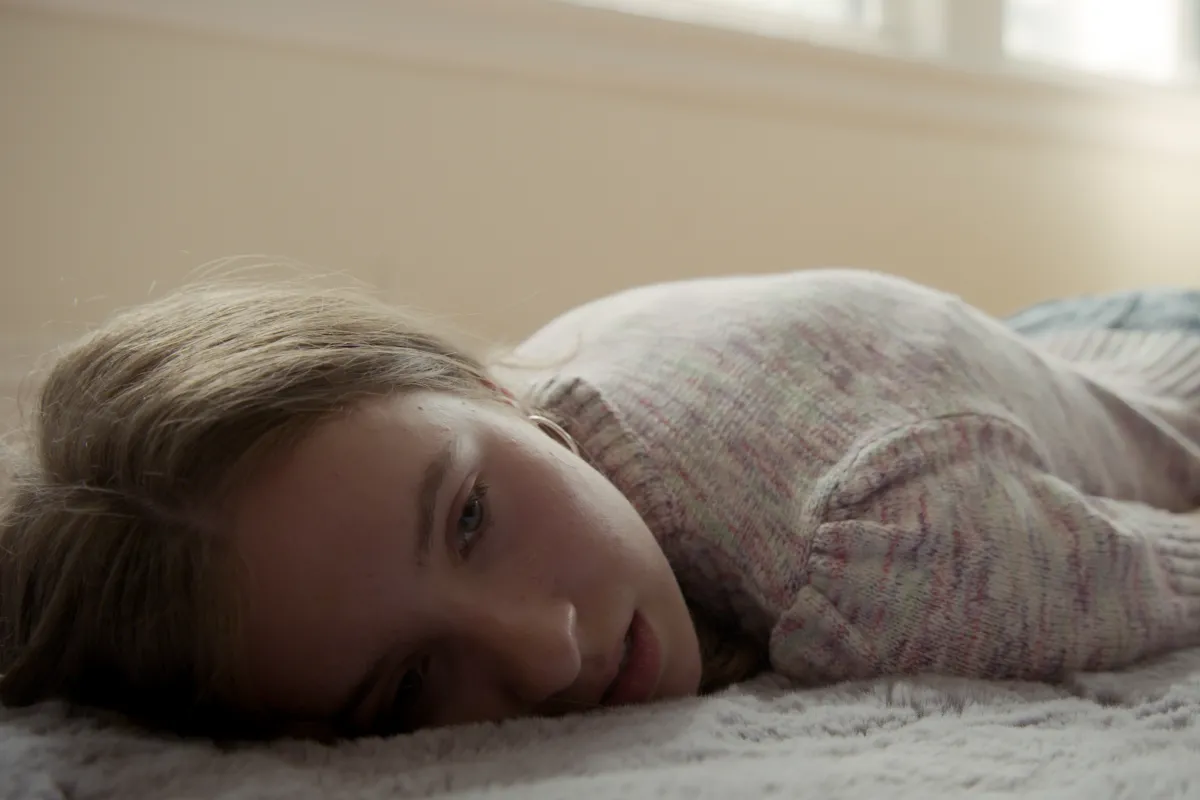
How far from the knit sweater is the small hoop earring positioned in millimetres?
11

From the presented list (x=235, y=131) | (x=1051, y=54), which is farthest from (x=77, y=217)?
(x=1051, y=54)

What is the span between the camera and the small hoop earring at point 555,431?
662 mm

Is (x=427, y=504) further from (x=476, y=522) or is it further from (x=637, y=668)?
(x=637, y=668)

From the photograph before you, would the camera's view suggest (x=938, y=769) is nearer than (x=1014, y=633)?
Yes

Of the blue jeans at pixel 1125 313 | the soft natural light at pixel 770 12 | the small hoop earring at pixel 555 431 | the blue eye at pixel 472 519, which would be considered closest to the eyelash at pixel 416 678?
the blue eye at pixel 472 519

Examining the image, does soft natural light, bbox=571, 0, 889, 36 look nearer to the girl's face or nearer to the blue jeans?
the blue jeans

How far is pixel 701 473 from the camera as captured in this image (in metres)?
0.63

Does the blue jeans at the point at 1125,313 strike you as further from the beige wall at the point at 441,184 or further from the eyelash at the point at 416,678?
the eyelash at the point at 416,678

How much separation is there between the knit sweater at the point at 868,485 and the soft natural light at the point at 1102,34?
4.21 feet

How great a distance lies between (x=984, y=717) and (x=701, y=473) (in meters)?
0.22

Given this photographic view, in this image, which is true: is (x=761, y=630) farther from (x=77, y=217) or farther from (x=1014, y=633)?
(x=77, y=217)

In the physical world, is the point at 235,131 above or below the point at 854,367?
above

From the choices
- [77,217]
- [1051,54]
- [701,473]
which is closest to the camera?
[701,473]

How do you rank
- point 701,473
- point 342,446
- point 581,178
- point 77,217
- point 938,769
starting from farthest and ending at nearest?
1. point 581,178
2. point 77,217
3. point 701,473
4. point 342,446
5. point 938,769
